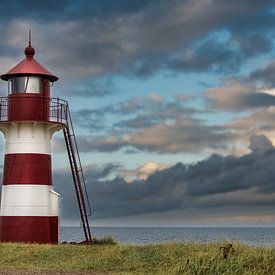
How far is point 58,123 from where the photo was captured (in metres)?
27.6

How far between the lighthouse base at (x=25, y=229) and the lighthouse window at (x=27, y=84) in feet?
17.0

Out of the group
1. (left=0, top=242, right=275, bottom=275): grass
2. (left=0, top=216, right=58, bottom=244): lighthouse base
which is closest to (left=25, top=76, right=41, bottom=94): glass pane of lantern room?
(left=0, top=216, right=58, bottom=244): lighthouse base

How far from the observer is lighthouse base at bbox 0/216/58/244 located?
88.3 ft

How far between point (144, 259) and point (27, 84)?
9860 mm

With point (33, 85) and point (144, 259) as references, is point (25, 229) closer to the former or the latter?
point (33, 85)

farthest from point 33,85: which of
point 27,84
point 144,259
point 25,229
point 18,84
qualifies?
point 144,259

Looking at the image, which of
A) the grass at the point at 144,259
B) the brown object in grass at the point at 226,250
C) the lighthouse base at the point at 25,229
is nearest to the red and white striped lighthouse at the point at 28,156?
the lighthouse base at the point at 25,229

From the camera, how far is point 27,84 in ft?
89.9

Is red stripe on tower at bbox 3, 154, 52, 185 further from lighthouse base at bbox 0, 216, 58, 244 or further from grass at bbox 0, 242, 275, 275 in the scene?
grass at bbox 0, 242, 275, 275

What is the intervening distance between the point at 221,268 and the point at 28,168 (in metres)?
10.9

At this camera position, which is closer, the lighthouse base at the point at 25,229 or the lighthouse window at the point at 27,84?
the lighthouse base at the point at 25,229

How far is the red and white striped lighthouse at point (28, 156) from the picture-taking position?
88.7 ft

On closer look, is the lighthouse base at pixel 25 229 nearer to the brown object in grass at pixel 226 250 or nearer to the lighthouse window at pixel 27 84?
the lighthouse window at pixel 27 84

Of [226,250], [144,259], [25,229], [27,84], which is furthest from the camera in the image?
[27,84]
